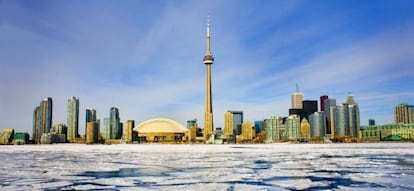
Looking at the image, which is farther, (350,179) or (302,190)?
(350,179)

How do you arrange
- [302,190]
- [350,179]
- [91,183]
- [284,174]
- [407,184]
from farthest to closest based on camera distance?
[284,174]
[350,179]
[91,183]
[407,184]
[302,190]

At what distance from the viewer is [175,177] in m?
20.8

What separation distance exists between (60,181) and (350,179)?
14.8 metres

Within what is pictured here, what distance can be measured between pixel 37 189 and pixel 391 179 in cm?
1693

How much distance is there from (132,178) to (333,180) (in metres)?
10.5

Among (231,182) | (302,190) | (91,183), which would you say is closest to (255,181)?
(231,182)

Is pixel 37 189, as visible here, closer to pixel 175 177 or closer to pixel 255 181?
pixel 175 177

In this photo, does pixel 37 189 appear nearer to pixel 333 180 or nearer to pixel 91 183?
pixel 91 183

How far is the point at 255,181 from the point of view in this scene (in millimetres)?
19406

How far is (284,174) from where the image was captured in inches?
882

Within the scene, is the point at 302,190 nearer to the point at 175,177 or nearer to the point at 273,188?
the point at 273,188

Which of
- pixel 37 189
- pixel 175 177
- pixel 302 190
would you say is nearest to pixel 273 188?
pixel 302 190

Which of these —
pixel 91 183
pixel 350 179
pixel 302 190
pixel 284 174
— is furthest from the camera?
Answer: pixel 284 174

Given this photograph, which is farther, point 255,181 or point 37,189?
point 255,181
